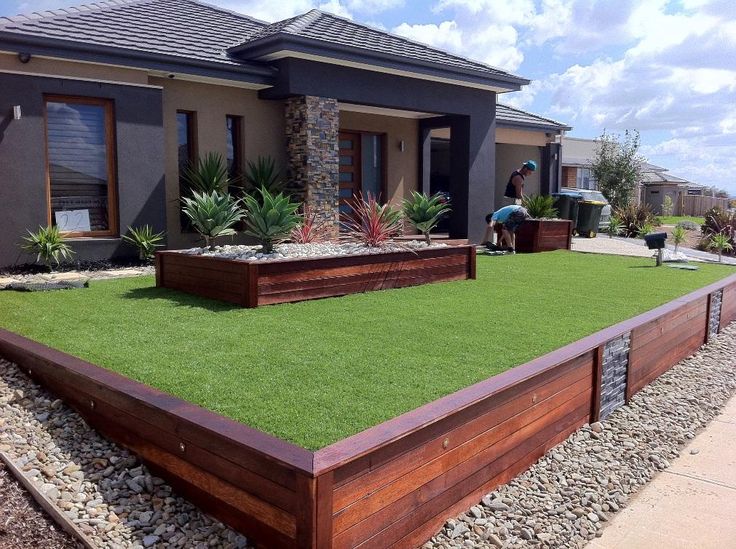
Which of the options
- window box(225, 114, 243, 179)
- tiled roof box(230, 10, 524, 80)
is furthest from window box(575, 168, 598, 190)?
window box(225, 114, 243, 179)

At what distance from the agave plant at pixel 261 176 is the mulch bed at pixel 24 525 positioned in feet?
28.1

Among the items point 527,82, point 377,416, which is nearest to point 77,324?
point 377,416

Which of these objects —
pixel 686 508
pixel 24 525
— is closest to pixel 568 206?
pixel 686 508

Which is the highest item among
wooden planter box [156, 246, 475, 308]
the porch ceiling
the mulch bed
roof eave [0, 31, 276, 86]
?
roof eave [0, 31, 276, 86]

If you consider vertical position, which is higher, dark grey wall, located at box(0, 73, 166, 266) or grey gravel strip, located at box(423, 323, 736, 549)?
dark grey wall, located at box(0, 73, 166, 266)

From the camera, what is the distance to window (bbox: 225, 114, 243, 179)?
12.1 m

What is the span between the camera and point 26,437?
13.1 feet

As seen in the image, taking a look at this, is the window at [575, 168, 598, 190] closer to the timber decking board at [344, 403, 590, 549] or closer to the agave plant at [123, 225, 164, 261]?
the agave plant at [123, 225, 164, 261]

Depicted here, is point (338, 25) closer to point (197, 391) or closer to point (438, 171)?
point (438, 171)

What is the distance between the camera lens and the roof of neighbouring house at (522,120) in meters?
18.8

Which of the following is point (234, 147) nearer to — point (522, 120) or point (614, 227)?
A: point (522, 120)

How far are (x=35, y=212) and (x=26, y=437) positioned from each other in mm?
6238

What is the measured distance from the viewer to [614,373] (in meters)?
5.45

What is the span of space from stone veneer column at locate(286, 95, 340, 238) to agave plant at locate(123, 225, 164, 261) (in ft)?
9.48
